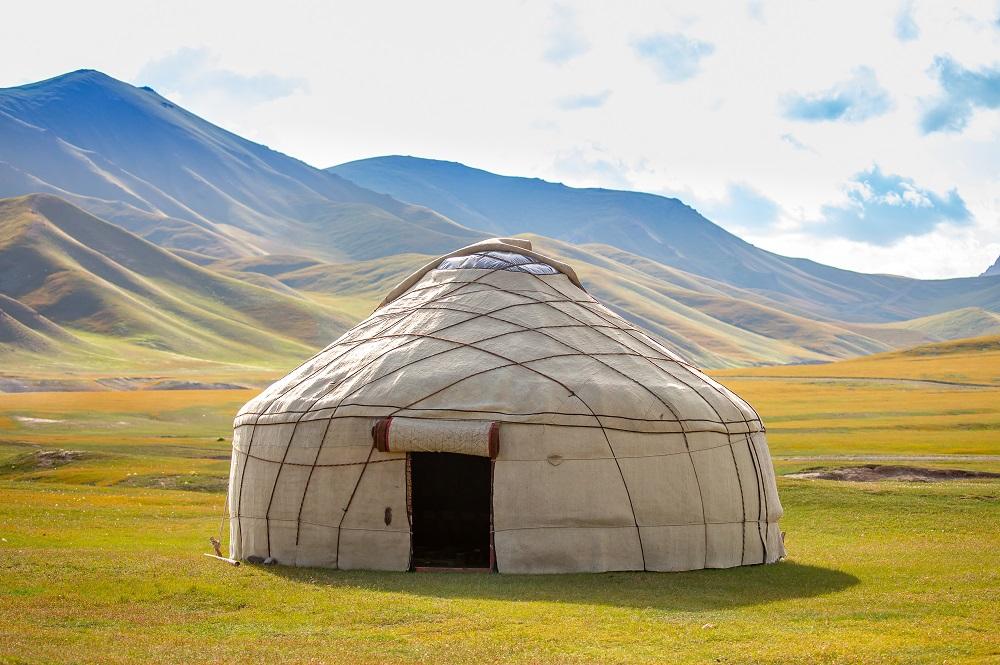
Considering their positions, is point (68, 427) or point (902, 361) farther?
point (902, 361)

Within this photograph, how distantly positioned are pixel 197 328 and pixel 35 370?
116 feet

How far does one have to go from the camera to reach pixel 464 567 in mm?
11297

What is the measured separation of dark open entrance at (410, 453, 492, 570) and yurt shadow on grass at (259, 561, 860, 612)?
10.8ft

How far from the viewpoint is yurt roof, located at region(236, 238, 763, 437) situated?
10.9 metres

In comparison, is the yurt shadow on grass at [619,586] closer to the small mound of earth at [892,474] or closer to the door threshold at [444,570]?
the door threshold at [444,570]

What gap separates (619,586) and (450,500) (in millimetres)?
4849

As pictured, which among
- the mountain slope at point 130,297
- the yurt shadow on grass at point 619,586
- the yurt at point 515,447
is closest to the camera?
the yurt shadow on grass at point 619,586

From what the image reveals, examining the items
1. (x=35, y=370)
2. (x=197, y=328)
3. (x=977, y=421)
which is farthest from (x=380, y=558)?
(x=197, y=328)

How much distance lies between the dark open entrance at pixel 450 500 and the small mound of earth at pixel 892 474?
9139 mm

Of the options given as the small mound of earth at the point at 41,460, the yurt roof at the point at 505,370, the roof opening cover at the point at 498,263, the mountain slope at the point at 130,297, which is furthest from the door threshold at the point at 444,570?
the mountain slope at the point at 130,297

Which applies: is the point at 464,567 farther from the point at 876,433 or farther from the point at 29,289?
the point at 29,289

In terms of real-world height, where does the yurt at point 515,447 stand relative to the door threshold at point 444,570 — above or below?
above

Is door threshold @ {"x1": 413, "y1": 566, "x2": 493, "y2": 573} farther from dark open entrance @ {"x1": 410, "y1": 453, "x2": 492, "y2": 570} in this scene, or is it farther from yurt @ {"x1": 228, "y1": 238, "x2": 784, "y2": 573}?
dark open entrance @ {"x1": 410, "y1": 453, "x2": 492, "y2": 570}

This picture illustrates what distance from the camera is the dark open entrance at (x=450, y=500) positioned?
46.5 feet
